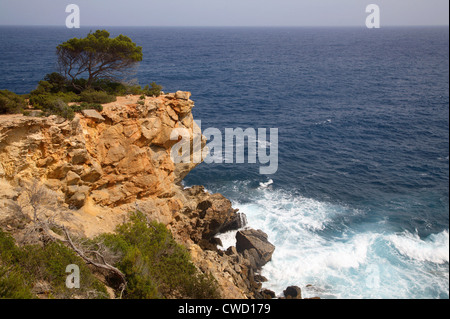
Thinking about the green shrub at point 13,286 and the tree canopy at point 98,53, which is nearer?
the green shrub at point 13,286

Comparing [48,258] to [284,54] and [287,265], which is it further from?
[284,54]

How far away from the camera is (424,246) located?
27.5 metres

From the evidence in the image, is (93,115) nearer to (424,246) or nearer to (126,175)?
(126,175)

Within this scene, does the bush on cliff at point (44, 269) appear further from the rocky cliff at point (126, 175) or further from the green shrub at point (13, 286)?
the rocky cliff at point (126, 175)

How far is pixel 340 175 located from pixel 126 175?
27.0 metres

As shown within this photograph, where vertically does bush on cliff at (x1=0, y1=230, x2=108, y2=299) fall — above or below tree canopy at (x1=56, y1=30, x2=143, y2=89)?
below

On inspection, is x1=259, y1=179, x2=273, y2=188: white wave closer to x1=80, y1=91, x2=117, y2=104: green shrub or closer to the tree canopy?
the tree canopy

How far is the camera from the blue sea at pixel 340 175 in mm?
25750

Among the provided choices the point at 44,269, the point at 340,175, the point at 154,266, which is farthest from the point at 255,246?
the point at 340,175

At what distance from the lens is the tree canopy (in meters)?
25.2

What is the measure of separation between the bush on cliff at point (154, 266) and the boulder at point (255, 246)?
940cm

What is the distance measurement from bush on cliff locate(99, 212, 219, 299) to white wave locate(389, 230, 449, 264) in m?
19.9

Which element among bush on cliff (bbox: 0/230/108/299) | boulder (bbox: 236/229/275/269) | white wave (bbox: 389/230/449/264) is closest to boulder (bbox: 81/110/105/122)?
bush on cliff (bbox: 0/230/108/299)

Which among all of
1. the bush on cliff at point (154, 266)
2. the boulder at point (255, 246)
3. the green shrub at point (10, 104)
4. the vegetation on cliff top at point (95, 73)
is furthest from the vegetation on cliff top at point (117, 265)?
the vegetation on cliff top at point (95, 73)
